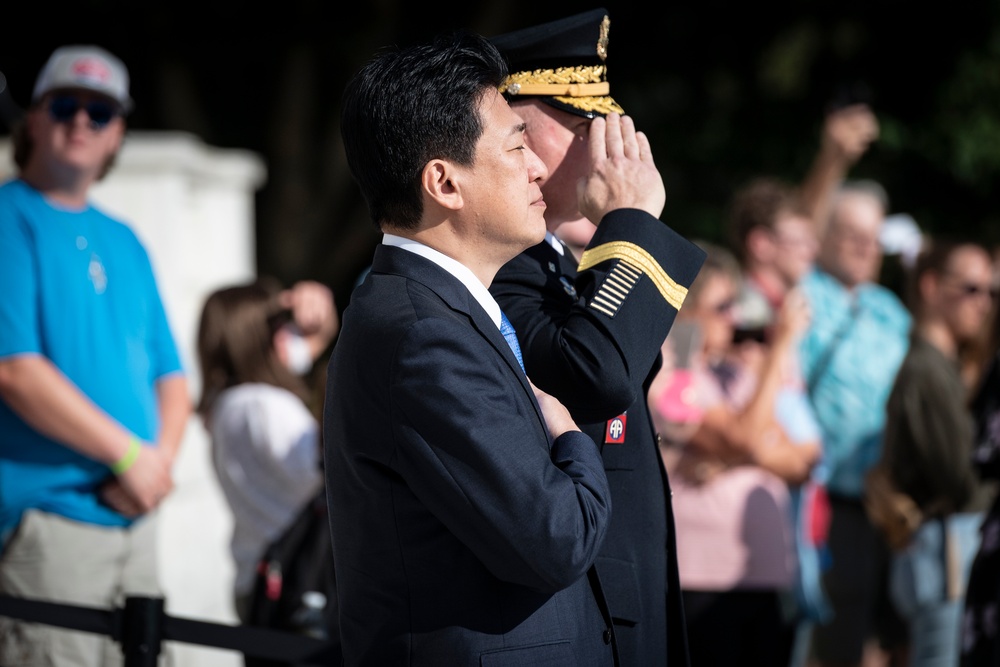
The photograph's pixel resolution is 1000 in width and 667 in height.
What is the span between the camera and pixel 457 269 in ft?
6.90

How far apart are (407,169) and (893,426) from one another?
345 centimetres

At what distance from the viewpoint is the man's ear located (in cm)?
205

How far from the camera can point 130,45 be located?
1088cm

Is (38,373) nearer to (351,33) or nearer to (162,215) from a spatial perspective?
(162,215)

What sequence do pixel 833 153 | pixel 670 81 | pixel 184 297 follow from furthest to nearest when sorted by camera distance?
1. pixel 670 81
2. pixel 833 153
3. pixel 184 297

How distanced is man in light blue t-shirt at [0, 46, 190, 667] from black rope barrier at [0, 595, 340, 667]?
311 mm

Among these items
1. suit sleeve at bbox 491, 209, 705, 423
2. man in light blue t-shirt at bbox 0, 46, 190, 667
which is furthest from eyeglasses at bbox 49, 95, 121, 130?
suit sleeve at bbox 491, 209, 705, 423

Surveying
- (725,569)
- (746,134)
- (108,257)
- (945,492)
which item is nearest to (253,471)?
(108,257)

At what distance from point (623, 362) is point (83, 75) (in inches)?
91.6

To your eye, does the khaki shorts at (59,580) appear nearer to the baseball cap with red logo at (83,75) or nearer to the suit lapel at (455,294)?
the baseball cap with red logo at (83,75)

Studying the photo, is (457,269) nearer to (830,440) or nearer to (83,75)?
(83,75)

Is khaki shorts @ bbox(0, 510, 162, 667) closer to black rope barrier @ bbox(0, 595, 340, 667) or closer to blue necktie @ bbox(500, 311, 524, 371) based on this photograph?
black rope barrier @ bbox(0, 595, 340, 667)

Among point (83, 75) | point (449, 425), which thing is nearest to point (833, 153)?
point (83, 75)

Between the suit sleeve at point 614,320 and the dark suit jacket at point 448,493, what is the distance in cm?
9
